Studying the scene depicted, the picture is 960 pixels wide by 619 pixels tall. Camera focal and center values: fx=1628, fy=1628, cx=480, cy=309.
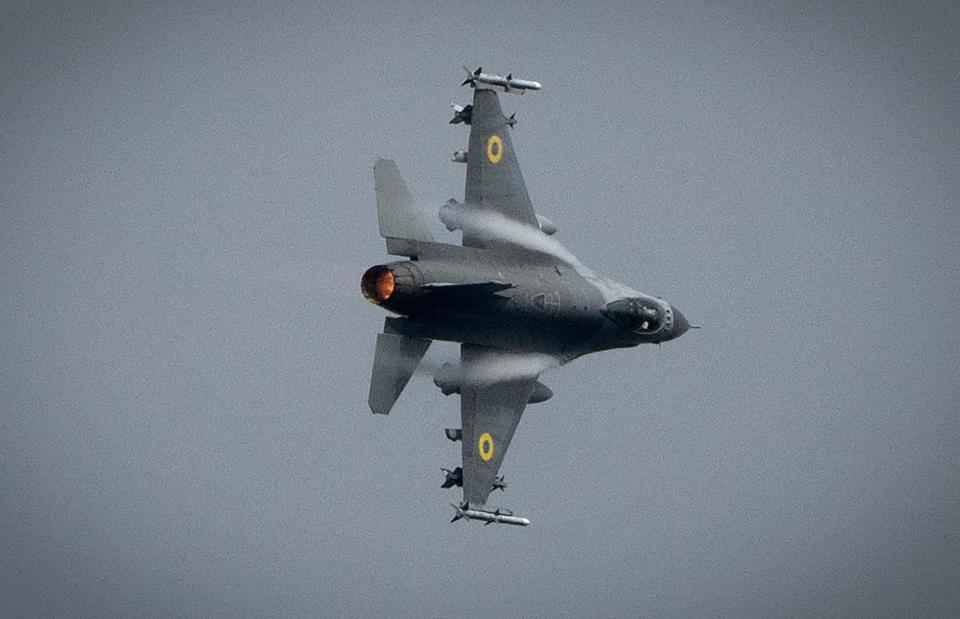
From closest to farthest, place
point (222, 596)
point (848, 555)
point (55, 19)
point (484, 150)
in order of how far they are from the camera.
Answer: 1. point (484, 150)
2. point (222, 596)
3. point (848, 555)
4. point (55, 19)

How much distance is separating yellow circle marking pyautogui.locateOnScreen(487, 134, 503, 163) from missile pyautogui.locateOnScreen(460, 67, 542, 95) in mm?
1305

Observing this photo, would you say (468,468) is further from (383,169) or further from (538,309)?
(383,169)

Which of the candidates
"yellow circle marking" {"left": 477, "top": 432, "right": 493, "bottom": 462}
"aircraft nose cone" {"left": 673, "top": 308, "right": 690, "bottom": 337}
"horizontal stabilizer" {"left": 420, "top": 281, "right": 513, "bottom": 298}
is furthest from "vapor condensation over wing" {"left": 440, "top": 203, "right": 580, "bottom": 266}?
"yellow circle marking" {"left": 477, "top": 432, "right": 493, "bottom": 462}

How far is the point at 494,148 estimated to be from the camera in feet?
141

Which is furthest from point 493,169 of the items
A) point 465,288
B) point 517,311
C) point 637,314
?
point 465,288

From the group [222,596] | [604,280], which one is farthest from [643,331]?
[222,596]

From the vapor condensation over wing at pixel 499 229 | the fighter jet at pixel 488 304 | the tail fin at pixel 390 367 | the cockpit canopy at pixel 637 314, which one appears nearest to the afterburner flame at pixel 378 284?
the fighter jet at pixel 488 304

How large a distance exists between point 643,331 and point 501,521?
21.0 feet

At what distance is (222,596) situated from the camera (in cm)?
6066

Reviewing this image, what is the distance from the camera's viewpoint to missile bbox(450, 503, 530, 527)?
41.3 meters

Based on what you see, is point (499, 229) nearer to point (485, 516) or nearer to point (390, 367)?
point (390, 367)

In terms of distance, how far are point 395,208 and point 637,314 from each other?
302 inches

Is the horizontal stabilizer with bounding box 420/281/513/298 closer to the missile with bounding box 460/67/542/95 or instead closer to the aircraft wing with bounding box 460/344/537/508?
the aircraft wing with bounding box 460/344/537/508

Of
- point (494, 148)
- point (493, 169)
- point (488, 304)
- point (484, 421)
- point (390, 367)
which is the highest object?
point (494, 148)
